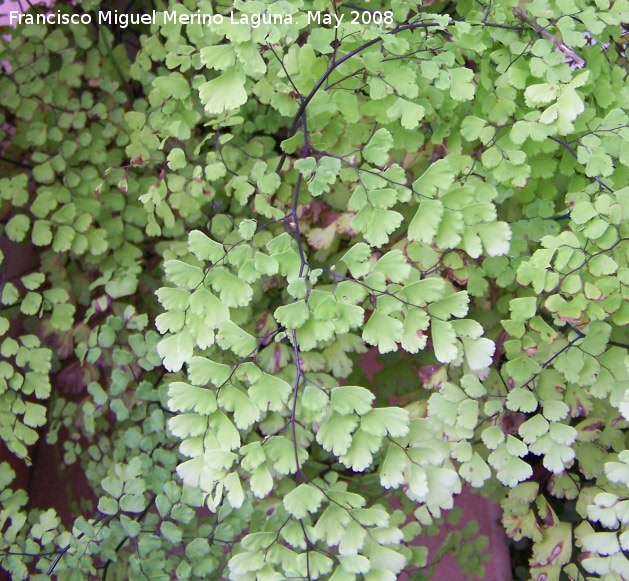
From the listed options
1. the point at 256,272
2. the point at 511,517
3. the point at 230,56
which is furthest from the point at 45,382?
the point at 511,517

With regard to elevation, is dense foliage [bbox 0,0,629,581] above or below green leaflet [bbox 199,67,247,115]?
below

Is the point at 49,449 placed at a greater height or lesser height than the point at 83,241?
lesser

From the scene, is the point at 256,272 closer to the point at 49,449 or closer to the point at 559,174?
the point at 559,174

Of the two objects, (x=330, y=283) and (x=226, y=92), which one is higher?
(x=226, y=92)

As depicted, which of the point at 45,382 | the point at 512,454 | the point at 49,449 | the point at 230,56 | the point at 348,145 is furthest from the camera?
the point at 49,449

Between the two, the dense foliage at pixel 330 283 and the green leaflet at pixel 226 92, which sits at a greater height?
the green leaflet at pixel 226 92

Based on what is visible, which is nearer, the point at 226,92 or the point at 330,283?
the point at 226,92

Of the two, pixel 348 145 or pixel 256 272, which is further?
pixel 348 145

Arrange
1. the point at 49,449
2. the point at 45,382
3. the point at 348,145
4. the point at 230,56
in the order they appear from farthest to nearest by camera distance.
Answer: the point at 49,449 → the point at 45,382 → the point at 348,145 → the point at 230,56
